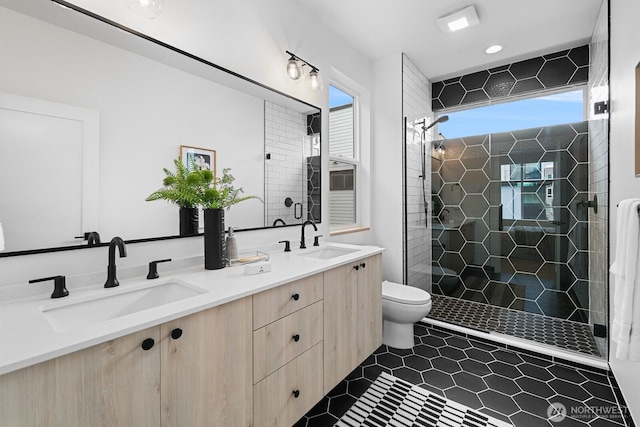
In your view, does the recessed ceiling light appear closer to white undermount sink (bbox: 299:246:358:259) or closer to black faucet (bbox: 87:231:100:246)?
white undermount sink (bbox: 299:246:358:259)

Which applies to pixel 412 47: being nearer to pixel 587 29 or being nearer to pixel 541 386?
pixel 587 29

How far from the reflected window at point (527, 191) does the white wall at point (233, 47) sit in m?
1.84

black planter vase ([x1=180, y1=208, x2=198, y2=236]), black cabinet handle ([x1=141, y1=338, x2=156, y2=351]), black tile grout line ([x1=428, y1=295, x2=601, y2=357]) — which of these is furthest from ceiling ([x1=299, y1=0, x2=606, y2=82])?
black tile grout line ([x1=428, y1=295, x2=601, y2=357])

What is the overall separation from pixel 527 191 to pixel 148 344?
325cm

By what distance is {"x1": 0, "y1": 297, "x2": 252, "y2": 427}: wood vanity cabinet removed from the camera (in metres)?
0.71

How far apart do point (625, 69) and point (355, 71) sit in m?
1.91

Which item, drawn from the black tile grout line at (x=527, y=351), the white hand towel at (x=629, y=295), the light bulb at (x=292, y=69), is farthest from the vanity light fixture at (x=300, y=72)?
the black tile grout line at (x=527, y=351)

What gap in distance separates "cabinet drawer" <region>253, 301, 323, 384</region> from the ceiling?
7.25ft

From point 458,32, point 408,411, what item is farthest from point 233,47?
point 408,411

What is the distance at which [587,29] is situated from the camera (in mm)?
2566

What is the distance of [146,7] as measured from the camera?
51.5 inches

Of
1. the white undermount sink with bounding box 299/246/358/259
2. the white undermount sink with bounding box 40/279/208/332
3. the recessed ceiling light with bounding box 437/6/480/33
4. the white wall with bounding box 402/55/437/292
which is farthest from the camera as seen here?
the white wall with bounding box 402/55/437/292

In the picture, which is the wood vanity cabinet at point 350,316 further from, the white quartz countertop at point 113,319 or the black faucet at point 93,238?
the black faucet at point 93,238

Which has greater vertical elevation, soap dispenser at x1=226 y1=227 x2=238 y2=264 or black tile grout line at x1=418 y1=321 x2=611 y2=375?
soap dispenser at x1=226 y1=227 x2=238 y2=264
